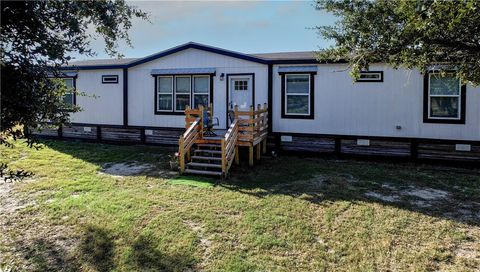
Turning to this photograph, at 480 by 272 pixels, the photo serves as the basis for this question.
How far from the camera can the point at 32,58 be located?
11.6ft

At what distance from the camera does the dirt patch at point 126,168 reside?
9039 mm

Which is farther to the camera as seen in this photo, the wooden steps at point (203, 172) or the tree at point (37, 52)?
the wooden steps at point (203, 172)

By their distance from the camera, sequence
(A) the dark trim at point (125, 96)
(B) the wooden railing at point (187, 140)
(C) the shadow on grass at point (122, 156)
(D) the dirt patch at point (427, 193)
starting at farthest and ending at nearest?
(A) the dark trim at point (125, 96)
(C) the shadow on grass at point (122, 156)
(B) the wooden railing at point (187, 140)
(D) the dirt patch at point (427, 193)

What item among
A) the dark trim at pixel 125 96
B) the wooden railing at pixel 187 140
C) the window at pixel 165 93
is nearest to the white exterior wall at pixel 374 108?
the wooden railing at pixel 187 140

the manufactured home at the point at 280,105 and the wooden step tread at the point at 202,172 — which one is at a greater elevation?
the manufactured home at the point at 280,105

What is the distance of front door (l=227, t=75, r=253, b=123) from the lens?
38.5ft

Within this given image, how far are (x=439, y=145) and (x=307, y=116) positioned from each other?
3649mm

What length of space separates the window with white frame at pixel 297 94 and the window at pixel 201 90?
2.68 meters

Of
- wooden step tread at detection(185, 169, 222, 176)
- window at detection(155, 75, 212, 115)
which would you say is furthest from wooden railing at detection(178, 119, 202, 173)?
window at detection(155, 75, 212, 115)

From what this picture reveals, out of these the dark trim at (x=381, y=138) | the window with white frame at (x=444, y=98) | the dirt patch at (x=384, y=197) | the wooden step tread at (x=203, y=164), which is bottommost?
the dirt patch at (x=384, y=197)

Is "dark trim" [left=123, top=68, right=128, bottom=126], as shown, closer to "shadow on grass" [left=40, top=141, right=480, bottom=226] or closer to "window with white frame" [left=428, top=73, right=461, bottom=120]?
"shadow on grass" [left=40, top=141, right=480, bottom=226]

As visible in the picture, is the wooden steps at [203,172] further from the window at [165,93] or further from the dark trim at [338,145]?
the window at [165,93]

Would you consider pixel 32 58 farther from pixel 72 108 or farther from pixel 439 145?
pixel 439 145

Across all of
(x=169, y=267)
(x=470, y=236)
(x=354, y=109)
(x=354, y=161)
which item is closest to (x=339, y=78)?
(x=354, y=109)
